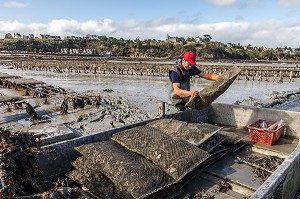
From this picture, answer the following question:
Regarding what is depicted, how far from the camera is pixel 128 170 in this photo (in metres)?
3.87

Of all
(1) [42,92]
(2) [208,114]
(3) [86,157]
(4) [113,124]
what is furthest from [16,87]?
(3) [86,157]

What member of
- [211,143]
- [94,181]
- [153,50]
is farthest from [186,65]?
[153,50]

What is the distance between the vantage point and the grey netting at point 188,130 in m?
5.05

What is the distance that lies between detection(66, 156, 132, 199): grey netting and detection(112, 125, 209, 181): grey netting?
657mm

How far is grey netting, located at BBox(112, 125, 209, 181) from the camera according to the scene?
4.15 m

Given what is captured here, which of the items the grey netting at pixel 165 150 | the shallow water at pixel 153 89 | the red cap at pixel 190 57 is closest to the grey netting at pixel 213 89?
the red cap at pixel 190 57

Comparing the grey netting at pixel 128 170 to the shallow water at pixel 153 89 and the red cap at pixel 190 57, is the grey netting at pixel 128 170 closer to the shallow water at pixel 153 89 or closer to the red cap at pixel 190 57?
the red cap at pixel 190 57

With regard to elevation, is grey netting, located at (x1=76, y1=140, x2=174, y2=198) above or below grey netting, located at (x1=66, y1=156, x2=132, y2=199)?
above

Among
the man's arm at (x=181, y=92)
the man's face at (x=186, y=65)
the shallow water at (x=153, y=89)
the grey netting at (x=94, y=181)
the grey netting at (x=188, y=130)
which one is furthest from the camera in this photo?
the shallow water at (x=153, y=89)

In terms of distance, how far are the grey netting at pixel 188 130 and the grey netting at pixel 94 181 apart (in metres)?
1.64

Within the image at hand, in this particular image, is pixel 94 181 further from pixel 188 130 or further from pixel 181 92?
pixel 181 92

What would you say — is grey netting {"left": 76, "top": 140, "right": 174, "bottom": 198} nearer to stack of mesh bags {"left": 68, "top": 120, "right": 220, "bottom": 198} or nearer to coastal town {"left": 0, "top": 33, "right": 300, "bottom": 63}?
stack of mesh bags {"left": 68, "top": 120, "right": 220, "bottom": 198}

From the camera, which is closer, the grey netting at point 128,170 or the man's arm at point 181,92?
the grey netting at point 128,170

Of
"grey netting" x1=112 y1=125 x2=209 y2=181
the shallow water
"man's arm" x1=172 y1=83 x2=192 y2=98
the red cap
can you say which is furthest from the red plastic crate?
the shallow water
